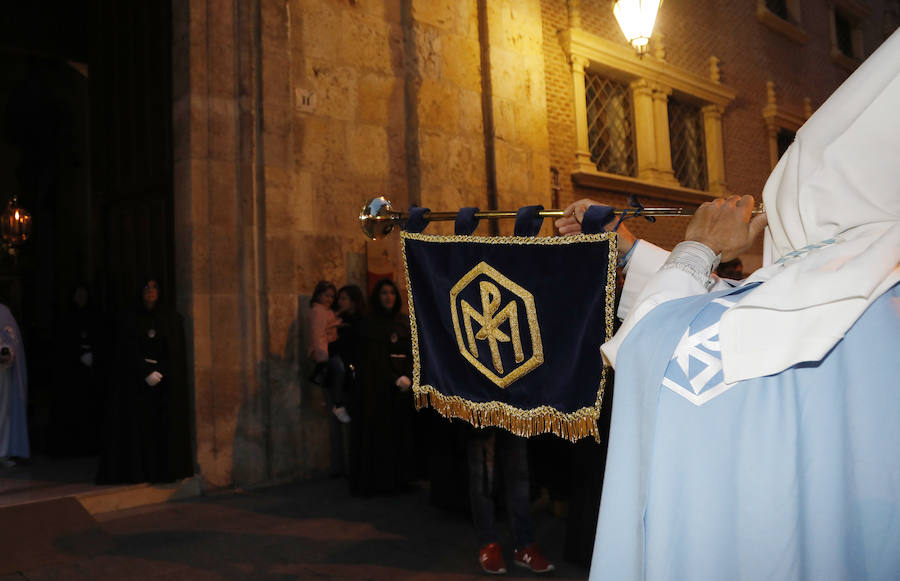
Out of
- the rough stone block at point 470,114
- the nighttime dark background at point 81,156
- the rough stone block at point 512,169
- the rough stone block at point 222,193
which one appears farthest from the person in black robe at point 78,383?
the rough stone block at point 512,169

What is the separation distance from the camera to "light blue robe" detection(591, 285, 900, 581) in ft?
3.77

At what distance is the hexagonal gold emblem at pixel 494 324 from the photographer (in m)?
3.12

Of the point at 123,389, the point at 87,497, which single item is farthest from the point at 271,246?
the point at 87,497

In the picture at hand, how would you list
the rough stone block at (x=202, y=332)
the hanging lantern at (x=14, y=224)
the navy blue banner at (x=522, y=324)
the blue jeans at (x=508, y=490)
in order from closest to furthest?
the navy blue banner at (x=522, y=324) → the blue jeans at (x=508, y=490) → the rough stone block at (x=202, y=332) → the hanging lantern at (x=14, y=224)

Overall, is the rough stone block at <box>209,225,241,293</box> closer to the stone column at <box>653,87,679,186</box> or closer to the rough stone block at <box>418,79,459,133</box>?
the rough stone block at <box>418,79,459,133</box>

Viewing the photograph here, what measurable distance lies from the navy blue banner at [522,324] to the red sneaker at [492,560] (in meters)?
1.46

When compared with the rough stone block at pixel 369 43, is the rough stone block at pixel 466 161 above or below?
below

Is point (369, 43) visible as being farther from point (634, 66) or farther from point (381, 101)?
point (634, 66)

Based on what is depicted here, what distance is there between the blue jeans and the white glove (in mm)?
3464

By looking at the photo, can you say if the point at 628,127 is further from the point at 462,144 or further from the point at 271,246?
the point at 271,246

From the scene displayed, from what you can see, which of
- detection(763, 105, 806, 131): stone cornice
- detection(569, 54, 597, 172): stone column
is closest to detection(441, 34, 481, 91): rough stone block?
detection(569, 54, 597, 172): stone column

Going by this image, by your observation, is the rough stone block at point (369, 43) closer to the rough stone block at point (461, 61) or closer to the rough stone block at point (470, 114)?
the rough stone block at point (461, 61)

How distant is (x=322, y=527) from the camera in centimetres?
552

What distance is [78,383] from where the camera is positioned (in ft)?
27.5
